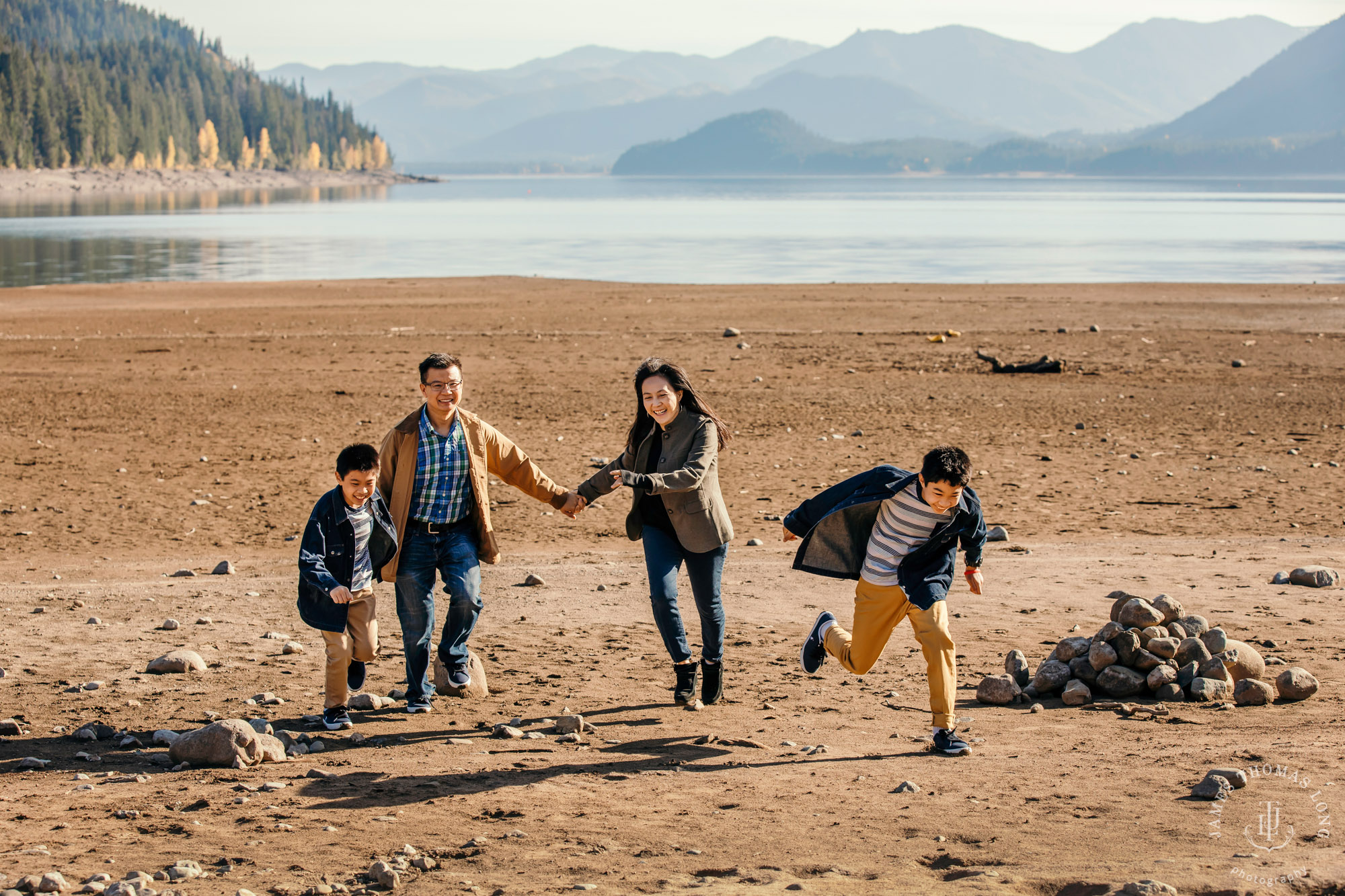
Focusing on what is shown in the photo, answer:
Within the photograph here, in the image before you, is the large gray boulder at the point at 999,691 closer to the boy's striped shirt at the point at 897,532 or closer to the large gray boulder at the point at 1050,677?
the large gray boulder at the point at 1050,677

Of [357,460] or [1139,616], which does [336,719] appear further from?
[1139,616]

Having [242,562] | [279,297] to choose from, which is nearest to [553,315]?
[279,297]

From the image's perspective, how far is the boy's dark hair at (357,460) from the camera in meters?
5.96

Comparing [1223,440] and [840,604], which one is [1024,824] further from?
[1223,440]

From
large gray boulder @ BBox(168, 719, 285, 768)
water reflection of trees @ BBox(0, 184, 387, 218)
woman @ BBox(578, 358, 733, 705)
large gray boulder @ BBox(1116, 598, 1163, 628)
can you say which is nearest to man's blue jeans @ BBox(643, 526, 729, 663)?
woman @ BBox(578, 358, 733, 705)

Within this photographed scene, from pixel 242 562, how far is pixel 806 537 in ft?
17.5

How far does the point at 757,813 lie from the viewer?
5.11 m

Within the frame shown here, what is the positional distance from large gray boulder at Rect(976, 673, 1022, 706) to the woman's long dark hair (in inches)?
74.2

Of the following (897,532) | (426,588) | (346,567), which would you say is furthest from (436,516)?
(897,532)

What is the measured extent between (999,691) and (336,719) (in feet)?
11.1

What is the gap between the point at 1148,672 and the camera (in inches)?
265

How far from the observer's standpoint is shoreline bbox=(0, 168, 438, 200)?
136m

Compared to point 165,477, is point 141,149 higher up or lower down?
higher up

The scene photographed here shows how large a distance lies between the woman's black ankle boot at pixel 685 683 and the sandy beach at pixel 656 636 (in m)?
0.12
